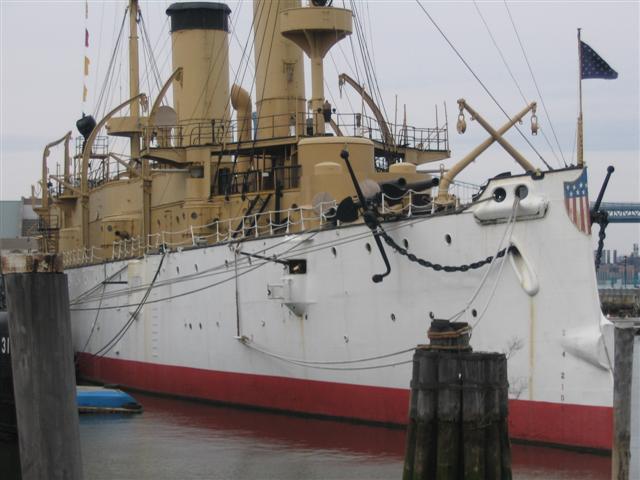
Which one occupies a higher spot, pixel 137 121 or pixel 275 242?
pixel 137 121

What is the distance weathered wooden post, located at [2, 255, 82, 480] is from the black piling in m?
4.76

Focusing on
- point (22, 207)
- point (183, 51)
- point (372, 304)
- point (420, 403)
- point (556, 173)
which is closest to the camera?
point (420, 403)

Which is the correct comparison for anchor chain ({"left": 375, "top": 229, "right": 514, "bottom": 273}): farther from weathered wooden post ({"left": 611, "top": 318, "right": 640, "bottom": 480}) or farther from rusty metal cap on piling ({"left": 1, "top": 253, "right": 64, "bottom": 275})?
rusty metal cap on piling ({"left": 1, "top": 253, "right": 64, "bottom": 275})

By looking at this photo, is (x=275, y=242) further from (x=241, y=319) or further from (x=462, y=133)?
(x=462, y=133)

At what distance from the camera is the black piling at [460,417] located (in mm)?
14969

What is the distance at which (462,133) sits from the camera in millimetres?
21453

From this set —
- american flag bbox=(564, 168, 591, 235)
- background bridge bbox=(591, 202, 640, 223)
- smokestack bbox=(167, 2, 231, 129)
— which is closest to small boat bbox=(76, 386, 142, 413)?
smokestack bbox=(167, 2, 231, 129)

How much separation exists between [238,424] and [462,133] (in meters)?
8.04

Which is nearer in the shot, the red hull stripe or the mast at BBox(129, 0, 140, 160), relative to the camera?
the red hull stripe

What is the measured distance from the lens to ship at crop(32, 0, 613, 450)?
20.5 meters

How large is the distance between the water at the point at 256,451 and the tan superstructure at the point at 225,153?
14.1ft

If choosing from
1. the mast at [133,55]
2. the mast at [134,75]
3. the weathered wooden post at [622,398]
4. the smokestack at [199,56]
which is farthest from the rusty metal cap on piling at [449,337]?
the mast at [133,55]

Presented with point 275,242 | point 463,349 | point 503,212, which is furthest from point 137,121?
point 463,349

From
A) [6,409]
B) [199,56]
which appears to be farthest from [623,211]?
[6,409]
